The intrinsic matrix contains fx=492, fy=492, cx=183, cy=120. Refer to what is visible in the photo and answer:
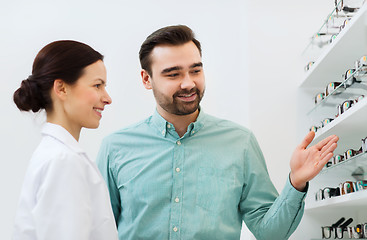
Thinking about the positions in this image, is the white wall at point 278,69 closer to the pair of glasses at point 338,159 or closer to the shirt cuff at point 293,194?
the pair of glasses at point 338,159

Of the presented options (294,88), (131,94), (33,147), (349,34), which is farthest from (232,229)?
(33,147)

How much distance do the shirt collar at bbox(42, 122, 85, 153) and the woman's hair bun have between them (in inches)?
2.5

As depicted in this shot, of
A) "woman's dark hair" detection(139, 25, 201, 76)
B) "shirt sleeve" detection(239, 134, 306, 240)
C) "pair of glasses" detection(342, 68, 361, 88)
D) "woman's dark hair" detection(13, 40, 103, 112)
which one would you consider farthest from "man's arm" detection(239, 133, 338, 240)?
"woman's dark hair" detection(13, 40, 103, 112)

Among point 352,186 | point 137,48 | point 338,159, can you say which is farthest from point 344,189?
point 137,48

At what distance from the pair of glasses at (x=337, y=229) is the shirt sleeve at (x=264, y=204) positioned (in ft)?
1.72

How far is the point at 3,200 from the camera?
2.70 m

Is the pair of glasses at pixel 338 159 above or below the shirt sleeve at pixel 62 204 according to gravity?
above

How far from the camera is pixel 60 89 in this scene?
50.5 inches

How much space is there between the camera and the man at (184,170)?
1622mm

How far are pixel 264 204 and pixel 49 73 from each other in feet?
2.80

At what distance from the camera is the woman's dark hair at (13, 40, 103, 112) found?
1274 mm

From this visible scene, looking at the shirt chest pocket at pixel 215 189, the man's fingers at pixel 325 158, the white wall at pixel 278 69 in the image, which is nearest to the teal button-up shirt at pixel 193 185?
the shirt chest pocket at pixel 215 189

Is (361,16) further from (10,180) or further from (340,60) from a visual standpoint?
(10,180)

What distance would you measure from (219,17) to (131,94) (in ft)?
2.23
